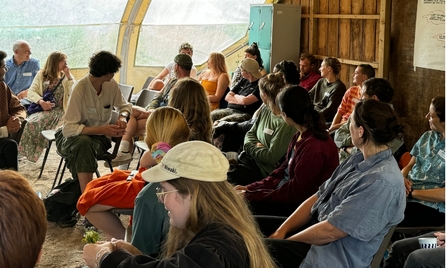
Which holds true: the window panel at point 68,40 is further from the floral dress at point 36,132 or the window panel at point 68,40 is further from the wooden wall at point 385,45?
the wooden wall at point 385,45

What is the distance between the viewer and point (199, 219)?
7.02ft

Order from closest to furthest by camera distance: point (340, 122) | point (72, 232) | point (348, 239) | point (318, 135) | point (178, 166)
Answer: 1. point (178, 166)
2. point (348, 239)
3. point (318, 135)
4. point (72, 232)
5. point (340, 122)

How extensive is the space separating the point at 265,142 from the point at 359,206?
1973 millimetres

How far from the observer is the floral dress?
679 centimetres

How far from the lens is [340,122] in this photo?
237 inches

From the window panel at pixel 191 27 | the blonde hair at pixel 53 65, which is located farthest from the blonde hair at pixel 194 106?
the window panel at pixel 191 27

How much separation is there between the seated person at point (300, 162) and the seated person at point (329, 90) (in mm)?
2755

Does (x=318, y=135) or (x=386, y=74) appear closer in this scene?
(x=318, y=135)

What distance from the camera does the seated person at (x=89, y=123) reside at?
16.8 feet

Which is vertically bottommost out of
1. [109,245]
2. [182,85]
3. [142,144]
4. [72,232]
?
[72,232]

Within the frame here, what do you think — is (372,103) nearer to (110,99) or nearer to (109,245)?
(109,245)

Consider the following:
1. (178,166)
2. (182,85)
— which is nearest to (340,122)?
(182,85)

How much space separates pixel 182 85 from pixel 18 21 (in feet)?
21.0

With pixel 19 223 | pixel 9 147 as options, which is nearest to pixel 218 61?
pixel 9 147
